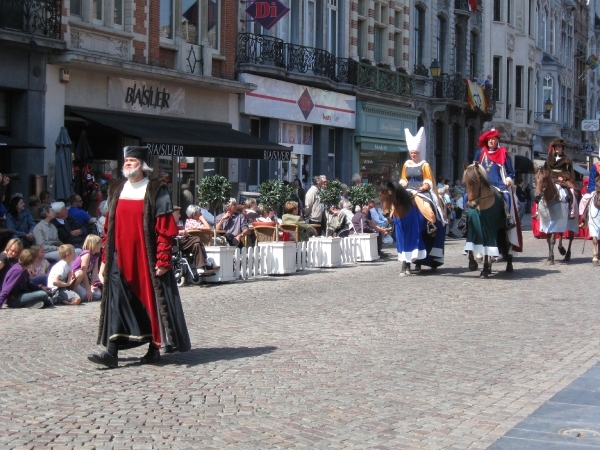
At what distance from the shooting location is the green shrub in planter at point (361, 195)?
20719mm

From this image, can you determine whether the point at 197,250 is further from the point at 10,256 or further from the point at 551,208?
the point at 551,208

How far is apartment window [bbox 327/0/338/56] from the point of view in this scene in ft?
106

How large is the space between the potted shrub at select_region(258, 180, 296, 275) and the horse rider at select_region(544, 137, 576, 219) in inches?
183

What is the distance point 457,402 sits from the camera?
285 inches

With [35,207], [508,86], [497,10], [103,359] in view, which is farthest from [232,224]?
[508,86]

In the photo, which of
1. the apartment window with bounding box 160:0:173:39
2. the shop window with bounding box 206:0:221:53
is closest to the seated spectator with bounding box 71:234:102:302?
the apartment window with bounding box 160:0:173:39

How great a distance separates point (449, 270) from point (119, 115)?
882 centimetres

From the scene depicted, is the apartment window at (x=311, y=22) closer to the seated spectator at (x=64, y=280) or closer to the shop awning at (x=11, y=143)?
the shop awning at (x=11, y=143)

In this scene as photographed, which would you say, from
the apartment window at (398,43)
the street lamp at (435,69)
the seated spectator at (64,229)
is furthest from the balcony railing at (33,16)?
the street lamp at (435,69)

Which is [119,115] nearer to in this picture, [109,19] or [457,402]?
[109,19]

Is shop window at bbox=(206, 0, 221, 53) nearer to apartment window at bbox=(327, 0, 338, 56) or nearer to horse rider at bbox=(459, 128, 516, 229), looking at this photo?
apartment window at bbox=(327, 0, 338, 56)

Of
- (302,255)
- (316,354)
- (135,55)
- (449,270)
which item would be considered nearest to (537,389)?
(316,354)

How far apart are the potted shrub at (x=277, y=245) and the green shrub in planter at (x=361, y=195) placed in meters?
2.61

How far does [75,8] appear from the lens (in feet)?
71.8
